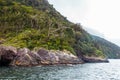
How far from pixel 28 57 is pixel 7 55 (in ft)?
32.4

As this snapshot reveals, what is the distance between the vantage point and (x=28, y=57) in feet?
391

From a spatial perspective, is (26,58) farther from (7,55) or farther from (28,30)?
(28,30)

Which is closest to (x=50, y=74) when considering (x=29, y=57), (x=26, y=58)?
(x=26, y=58)

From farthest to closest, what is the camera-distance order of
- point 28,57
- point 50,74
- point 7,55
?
1. point 28,57
2. point 7,55
3. point 50,74

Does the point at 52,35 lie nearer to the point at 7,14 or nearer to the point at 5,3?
the point at 7,14

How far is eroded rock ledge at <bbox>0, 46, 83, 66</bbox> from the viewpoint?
376 ft

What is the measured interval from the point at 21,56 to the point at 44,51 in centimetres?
1611

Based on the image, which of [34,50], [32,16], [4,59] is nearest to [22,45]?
[34,50]

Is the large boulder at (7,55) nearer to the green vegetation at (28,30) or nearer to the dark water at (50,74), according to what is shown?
the green vegetation at (28,30)

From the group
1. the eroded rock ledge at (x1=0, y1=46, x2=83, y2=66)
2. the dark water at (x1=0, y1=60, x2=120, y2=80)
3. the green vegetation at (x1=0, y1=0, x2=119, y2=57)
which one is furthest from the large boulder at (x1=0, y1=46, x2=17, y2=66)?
the dark water at (x1=0, y1=60, x2=120, y2=80)

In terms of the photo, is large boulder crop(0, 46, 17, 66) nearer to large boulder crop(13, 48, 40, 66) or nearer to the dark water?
large boulder crop(13, 48, 40, 66)

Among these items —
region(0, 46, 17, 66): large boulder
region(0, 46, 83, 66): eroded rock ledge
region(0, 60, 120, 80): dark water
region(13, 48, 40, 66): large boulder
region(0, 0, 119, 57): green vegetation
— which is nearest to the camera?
region(0, 60, 120, 80): dark water

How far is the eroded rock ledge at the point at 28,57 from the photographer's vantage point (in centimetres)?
11449

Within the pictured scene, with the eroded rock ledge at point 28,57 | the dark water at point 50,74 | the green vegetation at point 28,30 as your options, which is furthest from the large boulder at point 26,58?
the dark water at point 50,74
